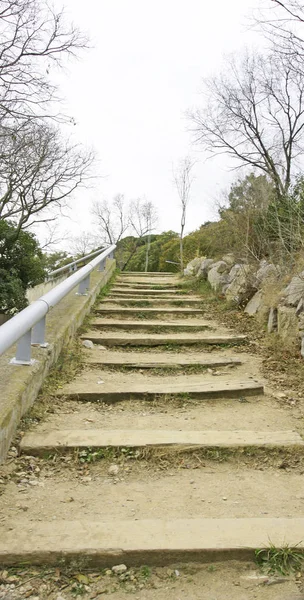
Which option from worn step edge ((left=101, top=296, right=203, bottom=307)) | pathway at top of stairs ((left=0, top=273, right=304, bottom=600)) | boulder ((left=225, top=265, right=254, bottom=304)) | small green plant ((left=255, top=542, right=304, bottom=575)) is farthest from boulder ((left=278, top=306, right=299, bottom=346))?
small green plant ((left=255, top=542, right=304, bottom=575))

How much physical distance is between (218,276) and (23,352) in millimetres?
5612

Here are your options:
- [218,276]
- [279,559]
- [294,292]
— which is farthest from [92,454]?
[218,276]

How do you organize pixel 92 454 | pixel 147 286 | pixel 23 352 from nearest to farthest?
pixel 92 454, pixel 23 352, pixel 147 286

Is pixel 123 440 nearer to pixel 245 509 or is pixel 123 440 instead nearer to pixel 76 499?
pixel 76 499

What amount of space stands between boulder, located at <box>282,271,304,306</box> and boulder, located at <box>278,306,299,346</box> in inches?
3.8

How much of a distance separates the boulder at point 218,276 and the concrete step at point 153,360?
329 cm

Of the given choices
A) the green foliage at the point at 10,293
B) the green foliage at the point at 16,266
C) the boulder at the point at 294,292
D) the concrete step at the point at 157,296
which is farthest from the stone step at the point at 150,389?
the green foliage at the point at 16,266

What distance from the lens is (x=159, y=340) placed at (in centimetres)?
495

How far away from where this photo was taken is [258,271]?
6629mm

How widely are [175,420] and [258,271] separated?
4.08 m

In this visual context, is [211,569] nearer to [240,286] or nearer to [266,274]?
[266,274]

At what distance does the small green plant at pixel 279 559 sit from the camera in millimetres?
1684

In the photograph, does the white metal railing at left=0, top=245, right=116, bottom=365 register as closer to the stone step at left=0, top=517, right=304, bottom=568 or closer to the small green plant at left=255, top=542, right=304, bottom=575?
the stone step at left=0, top=517, right=304, bottom=568

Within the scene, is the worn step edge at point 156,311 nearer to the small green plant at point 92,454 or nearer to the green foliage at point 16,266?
the small green plant at point 92,454
